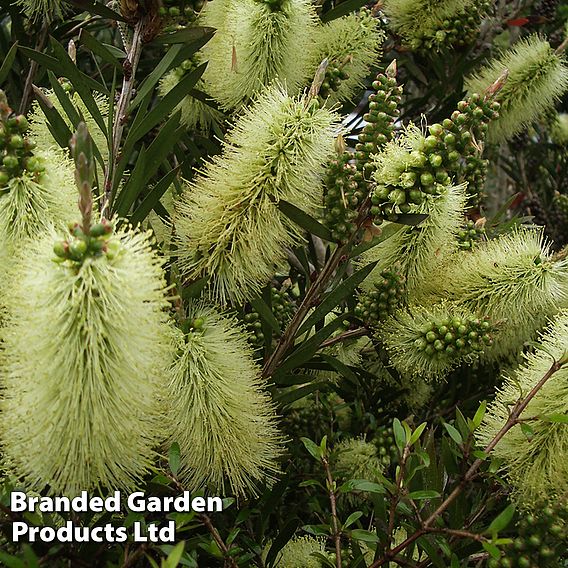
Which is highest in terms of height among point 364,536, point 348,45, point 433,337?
A: point 348,45

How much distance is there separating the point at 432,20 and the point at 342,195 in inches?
34.5

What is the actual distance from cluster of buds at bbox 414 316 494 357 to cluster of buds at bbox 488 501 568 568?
0.37 metres

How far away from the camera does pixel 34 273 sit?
806 millimetres

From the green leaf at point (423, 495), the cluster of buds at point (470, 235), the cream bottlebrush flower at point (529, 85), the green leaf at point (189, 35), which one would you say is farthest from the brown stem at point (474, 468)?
the cream bottlebrush flower at point (529, 85)

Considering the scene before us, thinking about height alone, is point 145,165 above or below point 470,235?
above

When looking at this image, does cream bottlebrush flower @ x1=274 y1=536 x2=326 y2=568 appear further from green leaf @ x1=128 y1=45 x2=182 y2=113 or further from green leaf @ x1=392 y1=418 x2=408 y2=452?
green leaf @ x1=128 y1=45 x2=182 y2=113

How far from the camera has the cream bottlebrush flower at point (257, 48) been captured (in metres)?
1.29

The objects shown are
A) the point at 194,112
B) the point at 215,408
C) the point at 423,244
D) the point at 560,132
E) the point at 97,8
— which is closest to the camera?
the point at 215,408

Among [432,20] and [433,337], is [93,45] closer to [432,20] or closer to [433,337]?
[433,337]

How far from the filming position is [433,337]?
1.32m

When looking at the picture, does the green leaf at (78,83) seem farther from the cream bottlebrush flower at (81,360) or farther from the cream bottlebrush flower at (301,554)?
the cream bottlebrush flower at (301,554)

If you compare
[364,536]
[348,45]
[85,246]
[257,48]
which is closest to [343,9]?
[348,45]

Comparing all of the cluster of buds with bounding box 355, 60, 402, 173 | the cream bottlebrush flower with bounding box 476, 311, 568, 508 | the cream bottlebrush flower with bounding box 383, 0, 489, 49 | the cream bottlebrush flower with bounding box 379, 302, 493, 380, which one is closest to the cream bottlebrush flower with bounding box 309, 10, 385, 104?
the cream bottlebrush flower with bounding box 383, 0, 489, 49

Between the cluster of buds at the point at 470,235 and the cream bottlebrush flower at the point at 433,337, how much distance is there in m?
0.17
